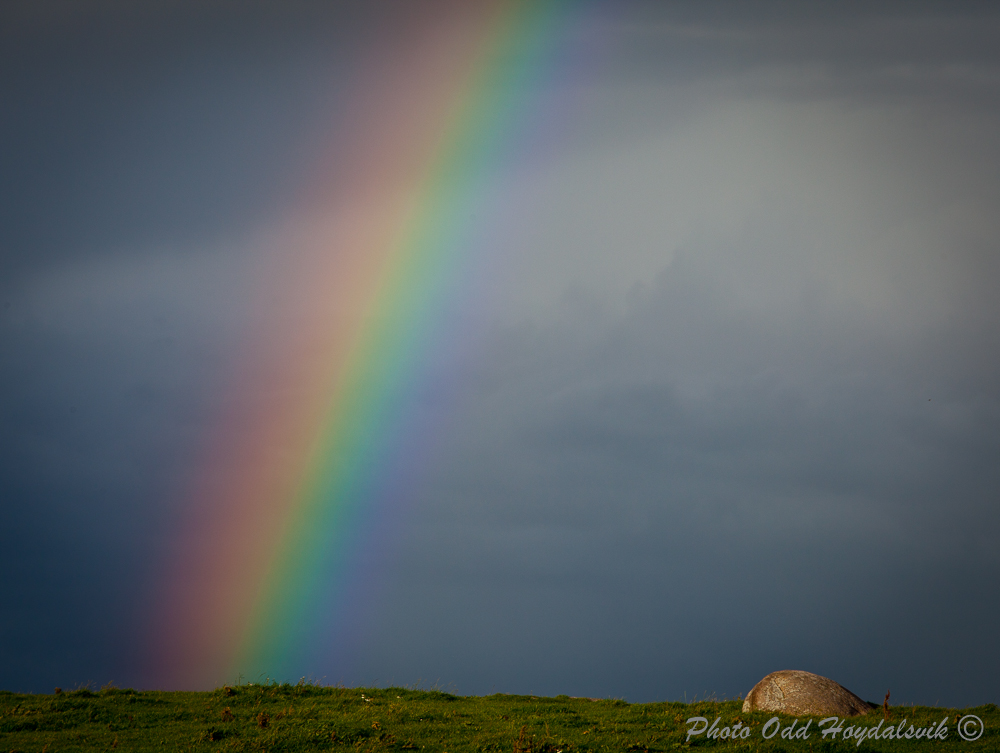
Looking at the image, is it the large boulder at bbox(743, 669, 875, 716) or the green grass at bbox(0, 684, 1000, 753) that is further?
the large boulder at bbox(743, 669, 875, 716)

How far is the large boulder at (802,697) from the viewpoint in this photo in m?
27.3

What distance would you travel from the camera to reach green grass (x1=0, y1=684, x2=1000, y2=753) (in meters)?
23.0

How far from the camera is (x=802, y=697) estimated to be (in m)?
27.7

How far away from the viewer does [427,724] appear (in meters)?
25.8

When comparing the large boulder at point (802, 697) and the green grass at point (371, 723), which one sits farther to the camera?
the large boulder at point (802, 697)

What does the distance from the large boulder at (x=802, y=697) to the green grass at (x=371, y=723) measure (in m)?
0.87

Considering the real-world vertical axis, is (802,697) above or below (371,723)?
below

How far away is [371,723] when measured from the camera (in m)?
25.0

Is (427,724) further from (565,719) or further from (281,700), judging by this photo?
(281,700)

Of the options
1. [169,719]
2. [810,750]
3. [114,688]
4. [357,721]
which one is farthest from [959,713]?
[114,688]

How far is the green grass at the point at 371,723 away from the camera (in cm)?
2303

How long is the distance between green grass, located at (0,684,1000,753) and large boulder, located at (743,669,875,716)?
0.87 meters

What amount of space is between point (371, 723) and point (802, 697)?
15.0 metres

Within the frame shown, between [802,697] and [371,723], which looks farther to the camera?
[802,697]
